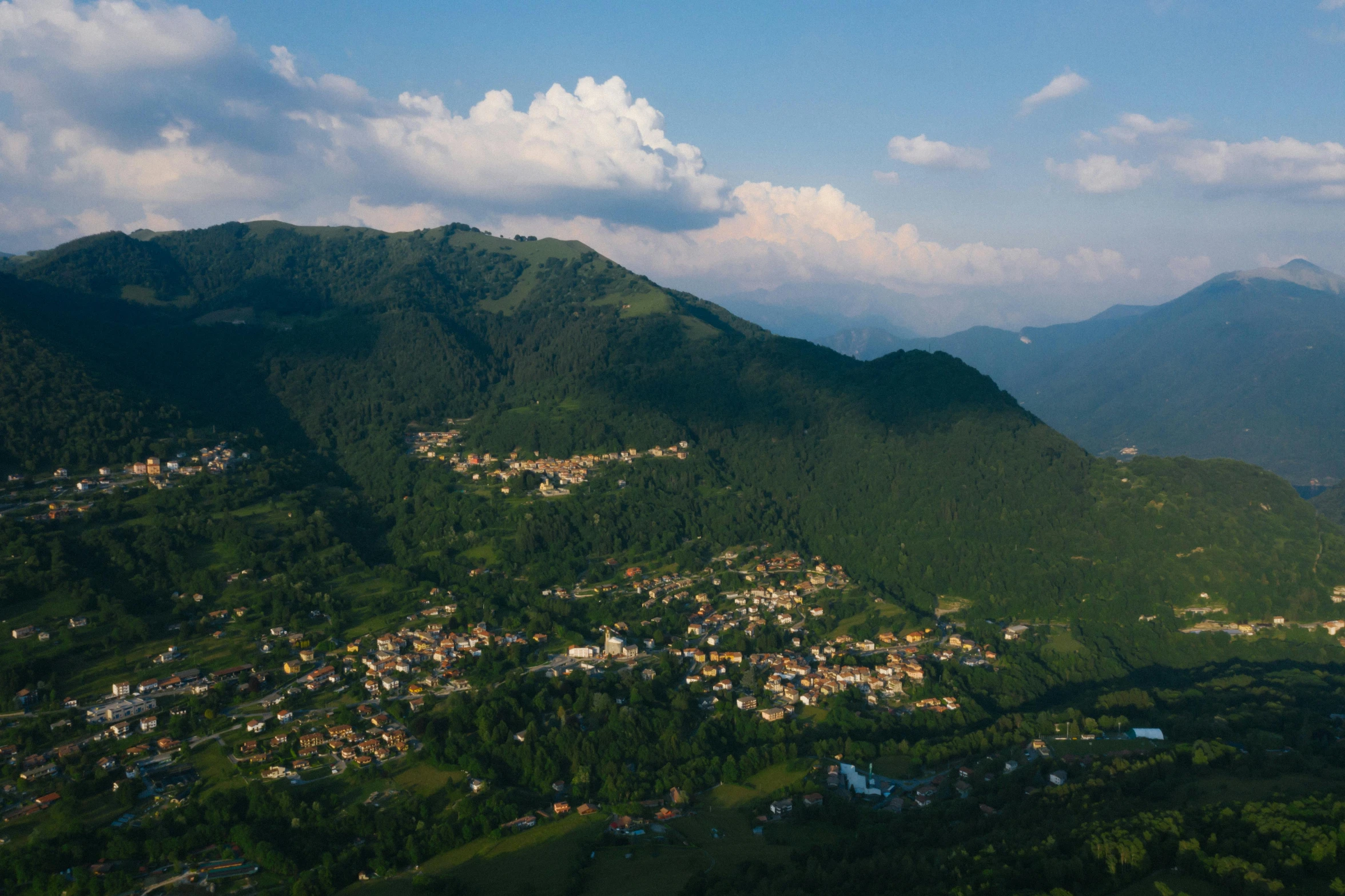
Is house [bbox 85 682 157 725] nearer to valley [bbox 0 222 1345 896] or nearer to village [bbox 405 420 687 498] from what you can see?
valley [bbox 0 222 1345 896]

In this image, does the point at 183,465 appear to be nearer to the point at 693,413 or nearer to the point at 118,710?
the point at 118,710

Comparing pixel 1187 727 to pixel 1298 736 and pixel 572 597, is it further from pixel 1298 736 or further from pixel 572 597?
pixel 572 597

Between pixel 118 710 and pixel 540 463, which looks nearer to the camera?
pixel 118 710

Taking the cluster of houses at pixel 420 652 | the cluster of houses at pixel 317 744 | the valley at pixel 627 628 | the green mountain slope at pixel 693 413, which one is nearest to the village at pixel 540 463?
the valley at pixel 627 628

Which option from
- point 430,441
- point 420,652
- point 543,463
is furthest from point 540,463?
point 420,652

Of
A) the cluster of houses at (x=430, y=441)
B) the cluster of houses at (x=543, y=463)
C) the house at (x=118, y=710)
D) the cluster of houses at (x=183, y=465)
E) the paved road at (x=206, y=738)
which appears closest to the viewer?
the paved road at (x=206, y=738)

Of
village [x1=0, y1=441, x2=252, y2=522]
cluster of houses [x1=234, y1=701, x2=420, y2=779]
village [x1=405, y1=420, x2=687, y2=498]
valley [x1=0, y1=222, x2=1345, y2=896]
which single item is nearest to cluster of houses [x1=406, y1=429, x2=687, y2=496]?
village [x1=405, y1=420, x2=687, y2=498]

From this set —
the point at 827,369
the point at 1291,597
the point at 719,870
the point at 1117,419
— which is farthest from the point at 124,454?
the point at 1117,419

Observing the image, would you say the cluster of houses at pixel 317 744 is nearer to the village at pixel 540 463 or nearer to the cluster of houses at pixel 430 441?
the village at pixel 540 463

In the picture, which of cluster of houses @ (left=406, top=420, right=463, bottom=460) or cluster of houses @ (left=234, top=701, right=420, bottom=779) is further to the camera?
cluster of houses @ (left=406, top=420, right=463, bottom=460)
